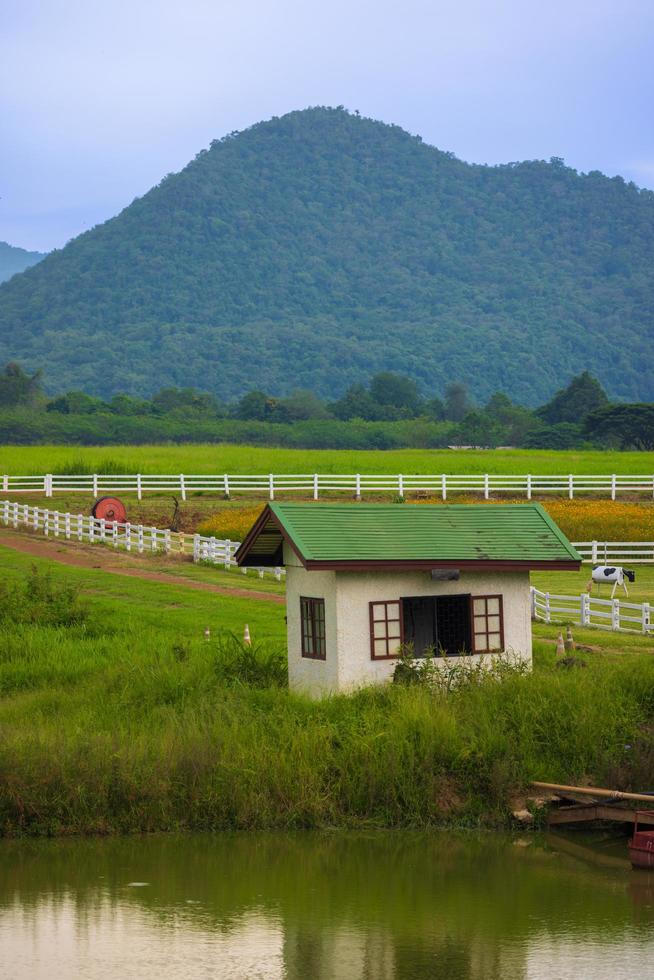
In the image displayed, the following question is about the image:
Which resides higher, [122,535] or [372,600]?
[372,600]

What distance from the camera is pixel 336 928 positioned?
810 inches

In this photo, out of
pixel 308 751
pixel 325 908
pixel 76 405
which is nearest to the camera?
pixel 325 908

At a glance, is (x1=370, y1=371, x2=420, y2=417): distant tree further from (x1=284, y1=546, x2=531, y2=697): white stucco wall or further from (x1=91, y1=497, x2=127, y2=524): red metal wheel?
(x1=284, y1=546, x2=531, y2=697): white stucco wall

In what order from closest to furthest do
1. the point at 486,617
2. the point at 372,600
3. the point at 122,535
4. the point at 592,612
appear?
the point at 372,600 < the point at 486,617 < the point at 592,612 < the point at 122,535

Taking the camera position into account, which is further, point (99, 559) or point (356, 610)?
point (99, 559)

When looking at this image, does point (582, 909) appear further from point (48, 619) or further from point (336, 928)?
point (48, 619)

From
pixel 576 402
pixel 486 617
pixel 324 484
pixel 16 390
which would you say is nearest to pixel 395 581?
pixel 486 617

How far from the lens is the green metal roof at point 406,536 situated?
27.0m

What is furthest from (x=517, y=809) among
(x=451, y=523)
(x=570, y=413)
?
(x=570, y=413)

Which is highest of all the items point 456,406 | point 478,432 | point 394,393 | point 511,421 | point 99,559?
point 394,393

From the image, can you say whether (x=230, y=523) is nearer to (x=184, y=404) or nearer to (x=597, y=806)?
(x=597, y=806)

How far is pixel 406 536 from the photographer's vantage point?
91.2 feet

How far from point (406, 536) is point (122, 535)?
1009 inches

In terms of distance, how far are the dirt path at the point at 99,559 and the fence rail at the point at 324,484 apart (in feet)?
31.3
